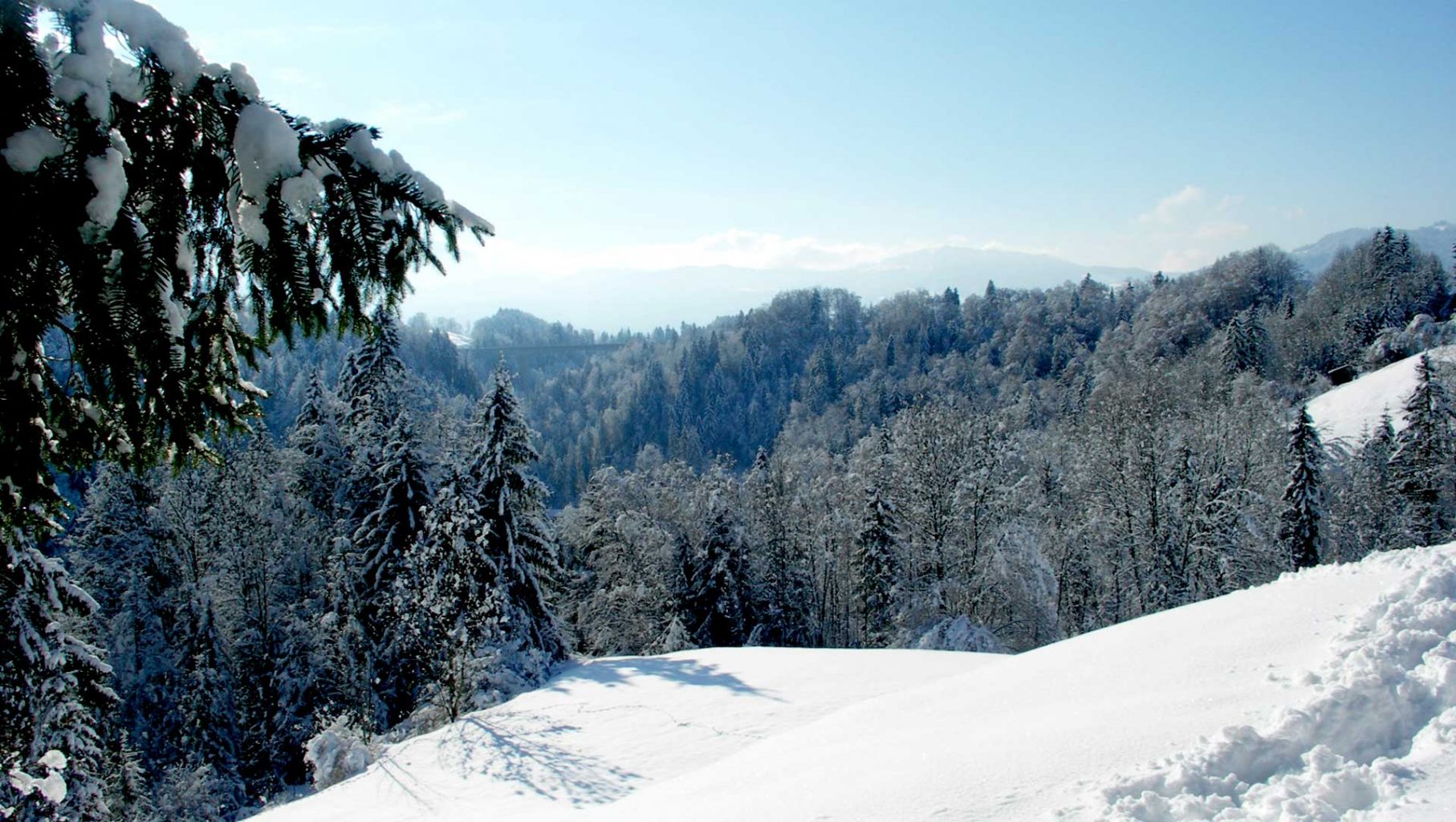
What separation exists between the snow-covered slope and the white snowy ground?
38679 mm

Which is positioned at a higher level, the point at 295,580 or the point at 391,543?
the point at 391,543

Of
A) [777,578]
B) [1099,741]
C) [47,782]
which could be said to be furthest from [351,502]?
[1099,741]

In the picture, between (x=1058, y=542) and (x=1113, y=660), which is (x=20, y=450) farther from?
(x=1058, y=542)

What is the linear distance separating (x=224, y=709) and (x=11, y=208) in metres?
25.7

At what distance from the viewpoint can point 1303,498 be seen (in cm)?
2309

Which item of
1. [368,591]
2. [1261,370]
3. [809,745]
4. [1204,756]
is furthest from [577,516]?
[1261,370]

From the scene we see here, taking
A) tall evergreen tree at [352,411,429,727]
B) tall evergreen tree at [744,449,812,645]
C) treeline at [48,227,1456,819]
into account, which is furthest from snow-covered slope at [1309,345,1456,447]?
tall evergreen tree at [352,411,429,727]

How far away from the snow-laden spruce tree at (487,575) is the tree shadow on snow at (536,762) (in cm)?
194

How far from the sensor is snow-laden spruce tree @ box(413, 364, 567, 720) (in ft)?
46.6

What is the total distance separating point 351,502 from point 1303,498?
30.1 metres

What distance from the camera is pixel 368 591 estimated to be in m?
21.1

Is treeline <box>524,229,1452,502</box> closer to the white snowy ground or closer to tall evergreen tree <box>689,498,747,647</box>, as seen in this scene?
tall evergreen tree <box>689,498,747,647</box>

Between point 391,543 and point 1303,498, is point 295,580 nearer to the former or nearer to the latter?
point 391,543

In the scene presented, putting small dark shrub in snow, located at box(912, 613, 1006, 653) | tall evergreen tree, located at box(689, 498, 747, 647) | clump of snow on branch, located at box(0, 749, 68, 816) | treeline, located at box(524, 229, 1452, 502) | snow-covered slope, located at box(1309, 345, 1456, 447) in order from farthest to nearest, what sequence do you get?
treeline, located at box(524, 229, 1452, 502), snow-covered slope, located at box(1309, 345, 1456, 447), tall evergreen tree, located at box(689, 498, 747, 647), small dark shrub in snow, located at box(912, 613, 1006, 653), clump of snow on branch, located at box(0, 749, 68, 816)
